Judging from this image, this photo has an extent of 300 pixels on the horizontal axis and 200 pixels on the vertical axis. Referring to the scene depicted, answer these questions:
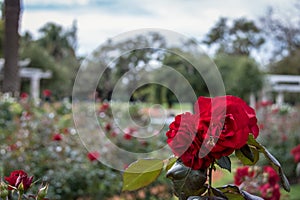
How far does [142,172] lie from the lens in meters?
0.85

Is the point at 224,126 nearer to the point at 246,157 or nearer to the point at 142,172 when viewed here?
the point at 246,157

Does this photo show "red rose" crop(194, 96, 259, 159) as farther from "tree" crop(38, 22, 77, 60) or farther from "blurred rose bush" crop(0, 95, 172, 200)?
"tree" crop(38, 22, 77, 60)

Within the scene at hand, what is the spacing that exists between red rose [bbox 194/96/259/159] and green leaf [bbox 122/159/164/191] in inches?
5.2

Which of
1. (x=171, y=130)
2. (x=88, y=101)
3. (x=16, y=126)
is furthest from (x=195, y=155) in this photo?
(x=88, y=101)

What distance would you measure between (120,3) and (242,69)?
12417mm

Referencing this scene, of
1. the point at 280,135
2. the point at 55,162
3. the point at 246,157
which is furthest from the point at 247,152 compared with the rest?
the point at 280,135

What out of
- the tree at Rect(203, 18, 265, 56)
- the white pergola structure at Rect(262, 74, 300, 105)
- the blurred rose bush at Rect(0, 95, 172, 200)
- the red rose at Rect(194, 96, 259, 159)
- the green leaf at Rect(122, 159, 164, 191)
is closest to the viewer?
the red rose at Rect(194, 96, 259, 159)

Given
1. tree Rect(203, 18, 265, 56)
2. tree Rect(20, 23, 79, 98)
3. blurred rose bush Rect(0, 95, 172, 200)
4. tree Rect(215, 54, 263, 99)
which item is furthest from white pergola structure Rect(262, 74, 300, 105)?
blurred rose bush Rect(0, 95, 172, 200)

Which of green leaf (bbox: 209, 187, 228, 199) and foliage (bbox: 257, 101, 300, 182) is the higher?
green leaf (bbox: 209, 187, 228, 199)

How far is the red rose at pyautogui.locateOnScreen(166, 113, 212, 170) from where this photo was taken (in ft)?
2.40

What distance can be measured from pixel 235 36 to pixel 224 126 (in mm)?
31438

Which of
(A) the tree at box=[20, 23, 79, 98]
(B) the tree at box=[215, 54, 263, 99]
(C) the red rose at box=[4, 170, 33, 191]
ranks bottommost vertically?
(A) the tree at box=[20, 23, 79, 98]

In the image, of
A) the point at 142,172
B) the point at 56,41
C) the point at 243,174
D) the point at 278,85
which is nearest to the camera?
the point at 142,172

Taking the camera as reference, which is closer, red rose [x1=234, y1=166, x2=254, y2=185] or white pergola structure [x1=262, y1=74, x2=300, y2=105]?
red rose [x1=234, y1=166, x2=254, y2=185]
